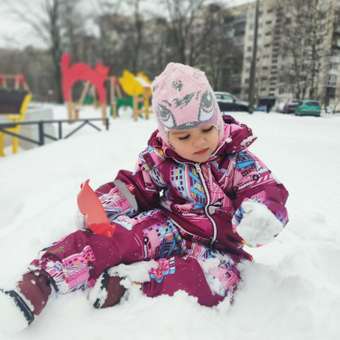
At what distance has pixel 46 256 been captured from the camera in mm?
985

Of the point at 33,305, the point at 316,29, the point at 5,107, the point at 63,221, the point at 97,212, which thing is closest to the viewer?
the point at 33,305

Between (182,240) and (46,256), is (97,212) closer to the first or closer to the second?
(46,256)

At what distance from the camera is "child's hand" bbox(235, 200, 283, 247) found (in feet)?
3.15

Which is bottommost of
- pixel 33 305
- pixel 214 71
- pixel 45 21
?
pixel 33 305

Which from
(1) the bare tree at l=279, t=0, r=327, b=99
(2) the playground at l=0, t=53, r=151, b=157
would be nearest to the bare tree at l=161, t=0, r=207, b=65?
(1) the bare tree at l=279, t=0, r=327, b=99

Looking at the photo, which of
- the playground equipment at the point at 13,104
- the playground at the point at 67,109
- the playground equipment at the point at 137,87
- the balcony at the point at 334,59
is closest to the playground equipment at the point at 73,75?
the playground at the point at 67,109

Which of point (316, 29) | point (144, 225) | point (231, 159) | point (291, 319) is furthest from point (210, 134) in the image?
point (316, 29)

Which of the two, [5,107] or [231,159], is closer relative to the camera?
[231,159]

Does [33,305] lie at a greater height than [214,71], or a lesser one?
lesser

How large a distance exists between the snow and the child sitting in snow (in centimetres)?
6

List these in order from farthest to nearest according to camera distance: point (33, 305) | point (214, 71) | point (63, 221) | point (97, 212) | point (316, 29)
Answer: point (214, 71) < point (316, 29) < point (63, 221) < point (97, 212) < point (33, 305)

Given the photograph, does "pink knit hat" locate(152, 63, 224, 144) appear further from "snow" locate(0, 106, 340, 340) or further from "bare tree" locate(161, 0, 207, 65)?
"bare tree" locate(161, 0, 207, 65)

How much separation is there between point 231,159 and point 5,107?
18.8 ft

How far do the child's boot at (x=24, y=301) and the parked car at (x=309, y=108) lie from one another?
1.72 metres
